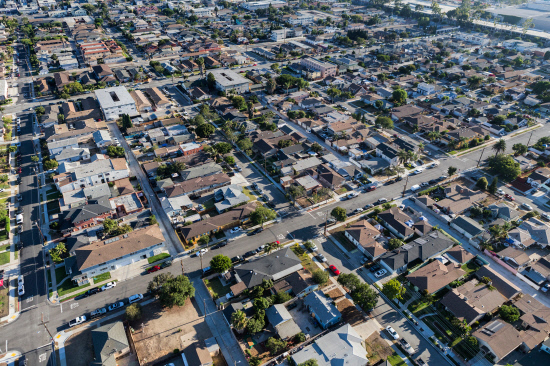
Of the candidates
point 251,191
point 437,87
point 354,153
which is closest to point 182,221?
point 251,191

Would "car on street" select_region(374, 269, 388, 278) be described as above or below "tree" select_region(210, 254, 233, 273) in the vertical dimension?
below

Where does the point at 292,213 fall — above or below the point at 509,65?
below

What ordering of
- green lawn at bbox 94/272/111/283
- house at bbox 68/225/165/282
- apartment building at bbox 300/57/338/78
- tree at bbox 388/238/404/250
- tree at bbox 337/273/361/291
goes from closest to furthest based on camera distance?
tree at bbox 337/273/361/291
house at bbox 68/225/165/282
green lawn at bbox 94/272/111/283
tree at bbox 388/238/404/250
apartment building at bbox 300/57/338/78

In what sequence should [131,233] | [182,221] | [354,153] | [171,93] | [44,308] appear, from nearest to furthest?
[44,308]
[131,233]
[182,221]
[354,153]
[171,93]

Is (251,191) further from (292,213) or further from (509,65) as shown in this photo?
(509,65)

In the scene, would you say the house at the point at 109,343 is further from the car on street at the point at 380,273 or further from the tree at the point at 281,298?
the car on street at the point at 380,273

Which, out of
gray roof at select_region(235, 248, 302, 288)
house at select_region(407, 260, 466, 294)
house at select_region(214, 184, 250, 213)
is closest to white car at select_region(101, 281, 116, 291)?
gray roof at select_region(235, 248, 302, 288)

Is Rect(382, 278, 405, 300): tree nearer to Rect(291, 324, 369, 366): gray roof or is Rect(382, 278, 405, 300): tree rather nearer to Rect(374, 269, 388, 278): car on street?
Rect(374, 269, 388, 278): car on street

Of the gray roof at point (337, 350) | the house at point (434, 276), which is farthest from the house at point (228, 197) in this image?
the house at point (434, 276)
